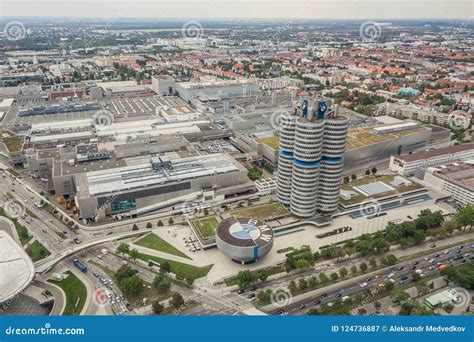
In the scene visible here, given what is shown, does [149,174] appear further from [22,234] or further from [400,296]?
[400,296]

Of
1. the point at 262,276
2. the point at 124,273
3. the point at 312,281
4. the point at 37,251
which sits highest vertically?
the point at 124,273

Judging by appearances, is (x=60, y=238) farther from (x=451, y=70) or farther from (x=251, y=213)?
(x=451, y=70)

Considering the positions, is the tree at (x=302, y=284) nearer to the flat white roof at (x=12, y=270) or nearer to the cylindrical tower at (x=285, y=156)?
the cylindrical tower at (x=285, y=156)

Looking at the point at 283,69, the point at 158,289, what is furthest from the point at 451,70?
the point at 158,289

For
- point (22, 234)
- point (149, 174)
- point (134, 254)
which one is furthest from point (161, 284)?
point (22, 234)

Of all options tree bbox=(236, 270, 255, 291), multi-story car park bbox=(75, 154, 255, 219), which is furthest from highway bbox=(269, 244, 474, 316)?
multi-story car park bbox=(75, 154, 255, 219)

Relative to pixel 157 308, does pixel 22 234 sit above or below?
below

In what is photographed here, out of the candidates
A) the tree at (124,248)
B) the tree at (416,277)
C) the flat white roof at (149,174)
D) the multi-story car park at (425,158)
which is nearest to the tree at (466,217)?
the tree at (416,277)
